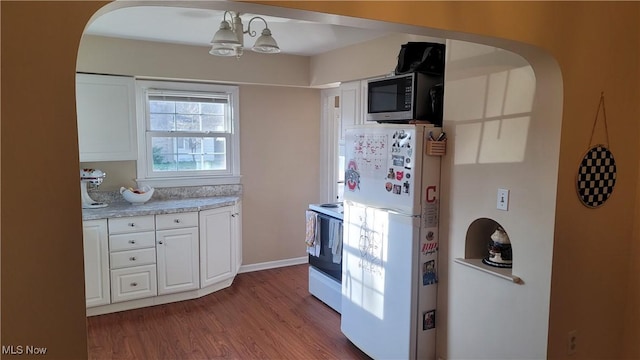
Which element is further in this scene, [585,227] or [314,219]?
[314,219]

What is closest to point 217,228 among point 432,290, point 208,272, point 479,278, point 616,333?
point 208,272

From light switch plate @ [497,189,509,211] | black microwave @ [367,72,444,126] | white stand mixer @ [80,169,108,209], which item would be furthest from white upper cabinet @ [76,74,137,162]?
light switch plate @ [497,189,509,211]

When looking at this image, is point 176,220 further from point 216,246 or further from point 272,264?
point 272,264

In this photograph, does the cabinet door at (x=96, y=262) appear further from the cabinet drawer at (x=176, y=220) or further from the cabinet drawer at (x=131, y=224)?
the cabinet drawer at (x=176, y=220)

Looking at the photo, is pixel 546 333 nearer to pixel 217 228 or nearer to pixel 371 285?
pixel 371 285

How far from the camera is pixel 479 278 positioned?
8.09ft

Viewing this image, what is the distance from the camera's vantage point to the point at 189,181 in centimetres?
454

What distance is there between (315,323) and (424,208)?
1576 mm

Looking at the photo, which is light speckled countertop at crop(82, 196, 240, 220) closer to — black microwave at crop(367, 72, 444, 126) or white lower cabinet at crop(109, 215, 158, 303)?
white lower cabinet at crop(109, 215, 158, 303)

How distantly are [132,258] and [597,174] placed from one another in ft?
11.5

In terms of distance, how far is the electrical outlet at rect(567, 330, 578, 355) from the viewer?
7.48 ft

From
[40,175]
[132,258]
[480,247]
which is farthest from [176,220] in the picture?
[40,175]

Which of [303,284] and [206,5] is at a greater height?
[206,5]

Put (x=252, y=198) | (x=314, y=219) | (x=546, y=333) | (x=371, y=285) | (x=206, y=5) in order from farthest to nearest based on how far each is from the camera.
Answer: (x=252, y=198)
(x=314, y=219)
(x=371, y=285)
(x=546, y=333)
(x=206, y=5)
